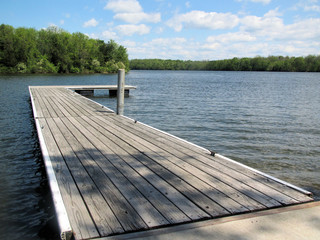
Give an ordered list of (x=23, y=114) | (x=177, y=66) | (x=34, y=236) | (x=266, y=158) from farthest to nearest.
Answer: (x=177, y=66) → (x=23, y=114) → (x=266, y=158) → (x=34, y=236)

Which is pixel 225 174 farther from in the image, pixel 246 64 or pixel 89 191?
pixel 246 64

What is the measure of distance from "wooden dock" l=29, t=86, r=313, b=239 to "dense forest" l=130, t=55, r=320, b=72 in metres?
103

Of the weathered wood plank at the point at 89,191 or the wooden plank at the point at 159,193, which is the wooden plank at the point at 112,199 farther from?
the wooden plank at the point at 159,193

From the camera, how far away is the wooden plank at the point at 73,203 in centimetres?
198

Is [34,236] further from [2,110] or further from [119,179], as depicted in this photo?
[2,110]

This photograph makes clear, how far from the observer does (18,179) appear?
4.34 metres

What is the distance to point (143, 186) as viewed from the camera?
2791mm

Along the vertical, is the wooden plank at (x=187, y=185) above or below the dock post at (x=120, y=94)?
below

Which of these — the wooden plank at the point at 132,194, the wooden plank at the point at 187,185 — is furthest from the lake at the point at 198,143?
the wooden plank at the point at 187,185

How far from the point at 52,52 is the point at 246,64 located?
84.1 m

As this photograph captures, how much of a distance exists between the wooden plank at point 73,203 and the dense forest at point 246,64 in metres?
104

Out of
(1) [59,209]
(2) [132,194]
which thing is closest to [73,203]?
(1) [59,209]

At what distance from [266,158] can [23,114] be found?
351 inches

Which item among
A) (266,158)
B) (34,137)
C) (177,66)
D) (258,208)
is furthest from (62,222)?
(177,66)
